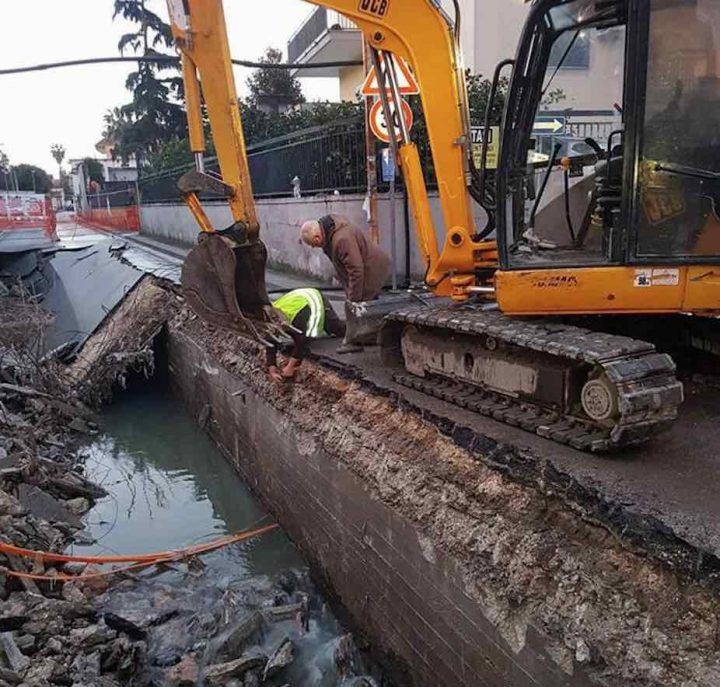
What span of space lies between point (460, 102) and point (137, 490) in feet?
17.6

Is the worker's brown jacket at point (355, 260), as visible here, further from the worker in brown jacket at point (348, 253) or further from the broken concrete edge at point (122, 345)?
the broken concrete edge at point (122, 345)

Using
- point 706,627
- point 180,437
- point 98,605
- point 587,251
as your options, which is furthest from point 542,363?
point 180,437

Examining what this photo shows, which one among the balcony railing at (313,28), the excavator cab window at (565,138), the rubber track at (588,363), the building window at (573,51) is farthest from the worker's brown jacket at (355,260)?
the balcony railing at (313,28)

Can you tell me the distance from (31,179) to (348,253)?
6219cm

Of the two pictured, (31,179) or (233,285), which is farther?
(31,179)

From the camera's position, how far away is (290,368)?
20.4 feet

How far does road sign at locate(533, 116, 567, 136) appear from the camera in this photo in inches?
173

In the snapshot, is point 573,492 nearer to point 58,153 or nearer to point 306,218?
point 306,218

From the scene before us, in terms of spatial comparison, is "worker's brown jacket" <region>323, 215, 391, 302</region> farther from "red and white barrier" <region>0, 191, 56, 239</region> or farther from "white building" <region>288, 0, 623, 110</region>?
"red and white barrier" <region>0, 191, 56, 239</region>

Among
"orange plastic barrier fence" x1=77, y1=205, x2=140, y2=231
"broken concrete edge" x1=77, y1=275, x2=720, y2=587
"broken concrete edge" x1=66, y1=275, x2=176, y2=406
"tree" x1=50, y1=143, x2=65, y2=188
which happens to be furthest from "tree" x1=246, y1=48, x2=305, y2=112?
"tree" x1=50, y1=143, x2=65, y2=188

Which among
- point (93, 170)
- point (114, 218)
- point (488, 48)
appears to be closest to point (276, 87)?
point (114, 218)

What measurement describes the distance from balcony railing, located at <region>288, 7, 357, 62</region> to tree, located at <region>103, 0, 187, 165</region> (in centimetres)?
976

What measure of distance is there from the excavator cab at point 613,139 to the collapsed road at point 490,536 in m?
1.17

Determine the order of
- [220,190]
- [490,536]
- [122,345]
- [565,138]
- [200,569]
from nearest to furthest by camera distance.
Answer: [490,536]
[565,138]
[200,569]
[220,190]
[122,345]
